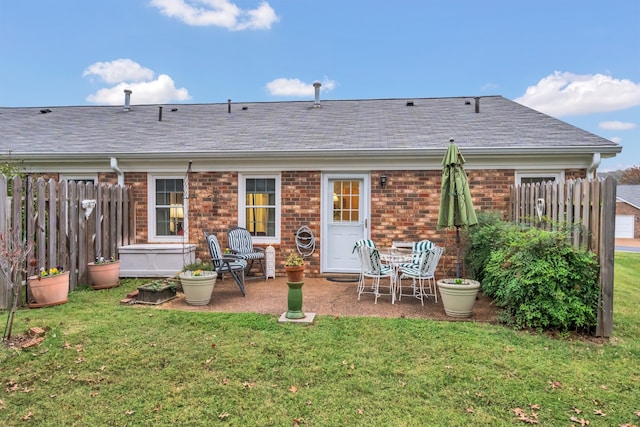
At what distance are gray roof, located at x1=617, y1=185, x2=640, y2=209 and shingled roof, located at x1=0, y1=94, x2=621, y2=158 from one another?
31234 mm

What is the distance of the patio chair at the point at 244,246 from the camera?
745cm

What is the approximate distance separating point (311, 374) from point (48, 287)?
14.4ft

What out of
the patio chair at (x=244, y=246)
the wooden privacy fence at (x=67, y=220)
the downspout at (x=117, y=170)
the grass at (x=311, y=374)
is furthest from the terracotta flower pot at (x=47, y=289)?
the downspout at (x=117, y=170)

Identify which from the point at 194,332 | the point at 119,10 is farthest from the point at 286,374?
the point at 119,10

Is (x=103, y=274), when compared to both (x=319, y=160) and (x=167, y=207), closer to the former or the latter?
(x=167, y=207)

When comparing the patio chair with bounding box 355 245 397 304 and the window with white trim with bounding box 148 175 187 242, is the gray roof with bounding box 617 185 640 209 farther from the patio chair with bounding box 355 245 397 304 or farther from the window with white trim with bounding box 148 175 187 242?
the window with white trim with bounding box 148 175 187 242

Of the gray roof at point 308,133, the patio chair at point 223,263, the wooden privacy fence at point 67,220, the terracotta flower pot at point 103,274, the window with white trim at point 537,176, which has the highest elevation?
the gray roof at point 308,133

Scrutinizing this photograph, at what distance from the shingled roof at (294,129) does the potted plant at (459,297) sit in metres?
3.23

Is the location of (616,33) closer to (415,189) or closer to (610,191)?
(415,189)

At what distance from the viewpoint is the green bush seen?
430 centimetres

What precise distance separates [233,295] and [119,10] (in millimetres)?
10222

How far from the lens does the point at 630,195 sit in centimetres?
3372

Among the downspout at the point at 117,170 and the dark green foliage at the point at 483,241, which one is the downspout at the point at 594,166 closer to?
the dark green foliage at the point at 483,241

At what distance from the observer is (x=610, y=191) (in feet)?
13.4
